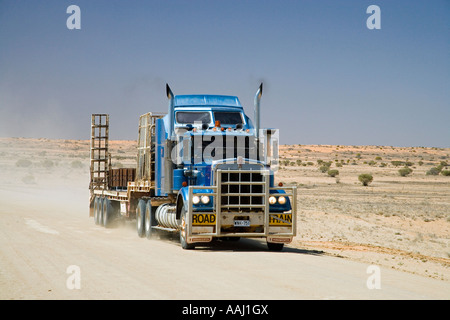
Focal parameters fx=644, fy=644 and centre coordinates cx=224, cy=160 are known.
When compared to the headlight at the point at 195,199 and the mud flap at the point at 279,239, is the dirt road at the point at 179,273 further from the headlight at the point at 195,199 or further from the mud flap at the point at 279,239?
the headlight at the point at 195,199

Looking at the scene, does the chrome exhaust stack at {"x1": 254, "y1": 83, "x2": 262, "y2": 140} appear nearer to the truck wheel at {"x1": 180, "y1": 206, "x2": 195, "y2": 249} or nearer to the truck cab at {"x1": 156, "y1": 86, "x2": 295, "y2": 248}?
the truck cab at {"x1": 156, "y1": 86, "x2": 295, "y2": 248}

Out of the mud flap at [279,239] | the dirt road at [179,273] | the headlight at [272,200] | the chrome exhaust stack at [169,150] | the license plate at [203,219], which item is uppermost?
the chrome exhaust stack at [169,150]

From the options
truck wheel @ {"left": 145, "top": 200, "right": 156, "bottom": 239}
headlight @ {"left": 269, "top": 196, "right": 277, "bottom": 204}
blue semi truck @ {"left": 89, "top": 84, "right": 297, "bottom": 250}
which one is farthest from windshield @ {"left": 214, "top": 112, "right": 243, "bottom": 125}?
truck wheel @ {"left": 145, "top": 200, "right": 156, "bottom": 239}

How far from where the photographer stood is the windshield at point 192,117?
1902 centimetres

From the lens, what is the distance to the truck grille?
16.7 meters

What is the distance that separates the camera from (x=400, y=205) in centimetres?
3800

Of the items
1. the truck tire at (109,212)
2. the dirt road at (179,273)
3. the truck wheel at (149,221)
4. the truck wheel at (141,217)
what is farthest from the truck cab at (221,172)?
the truck tire at (109,212)

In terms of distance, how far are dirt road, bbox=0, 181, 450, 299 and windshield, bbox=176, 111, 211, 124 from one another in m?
3.67

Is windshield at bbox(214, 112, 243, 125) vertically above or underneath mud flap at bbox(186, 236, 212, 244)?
above

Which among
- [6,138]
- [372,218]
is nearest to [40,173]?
[372,218]

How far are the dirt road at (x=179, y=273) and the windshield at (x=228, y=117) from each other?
3687mm

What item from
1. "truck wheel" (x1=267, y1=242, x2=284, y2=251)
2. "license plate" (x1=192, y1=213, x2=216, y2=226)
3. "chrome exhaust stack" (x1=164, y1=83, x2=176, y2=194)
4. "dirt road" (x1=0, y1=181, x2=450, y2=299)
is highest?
"chrome exhaust stack" (x1=164, y1=83, x2=176, y2=194)

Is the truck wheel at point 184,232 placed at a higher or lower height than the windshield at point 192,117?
lower
